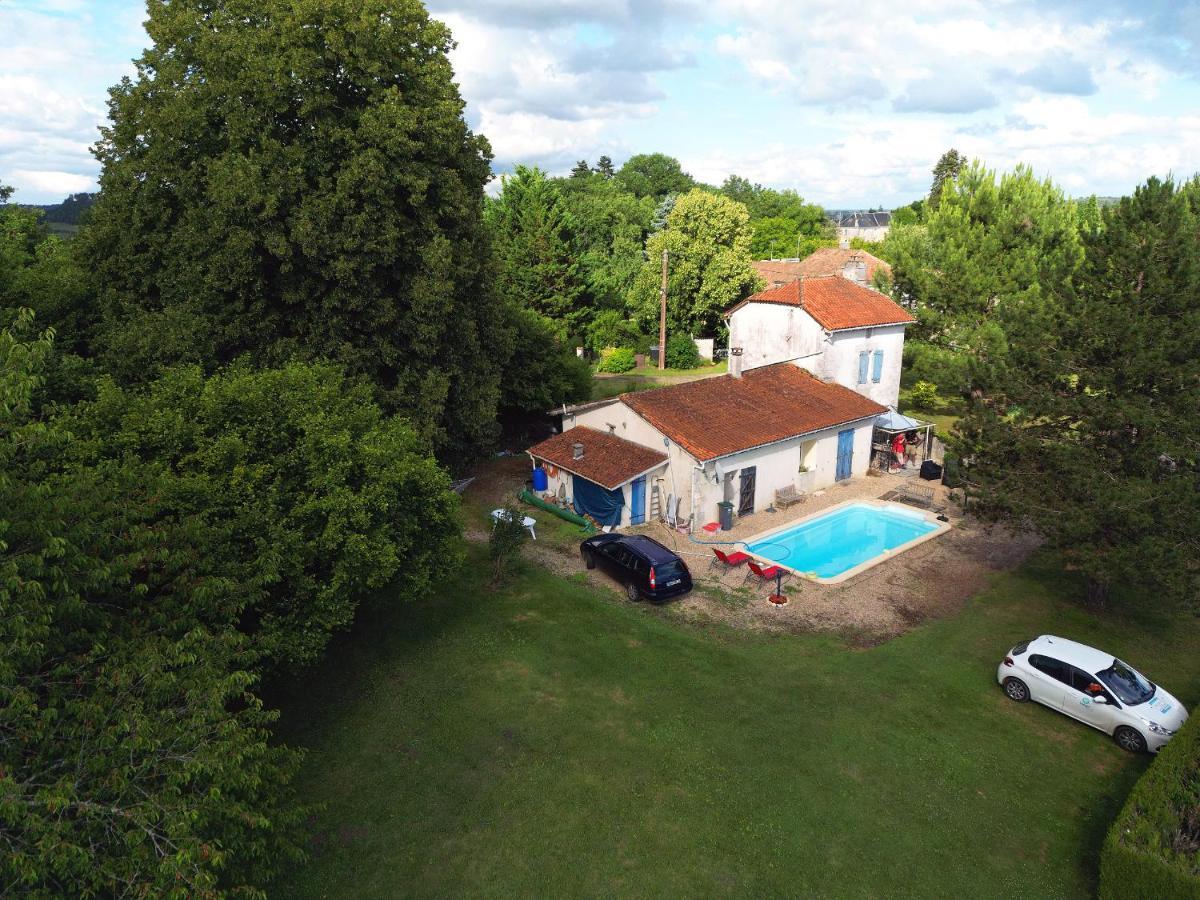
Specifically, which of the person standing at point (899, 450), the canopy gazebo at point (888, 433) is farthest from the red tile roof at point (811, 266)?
the person standing at point (899, 450)

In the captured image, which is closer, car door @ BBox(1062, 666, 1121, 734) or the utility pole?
car door @ BBox(1062, 666, 1121, 734)

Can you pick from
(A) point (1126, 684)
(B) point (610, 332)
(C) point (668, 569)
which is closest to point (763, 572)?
(C) point (668, 569)

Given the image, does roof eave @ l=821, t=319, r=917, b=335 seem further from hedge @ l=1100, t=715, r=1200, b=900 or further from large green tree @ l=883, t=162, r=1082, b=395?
hedge @ l=1100, t=715, r=1200, b=900

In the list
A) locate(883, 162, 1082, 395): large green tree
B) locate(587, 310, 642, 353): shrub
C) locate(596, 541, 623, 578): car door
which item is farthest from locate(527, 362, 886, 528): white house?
locate(587, 310, 642, 353): shrub

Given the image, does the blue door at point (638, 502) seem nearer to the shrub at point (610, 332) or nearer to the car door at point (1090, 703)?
the car door at point (1090, 703)

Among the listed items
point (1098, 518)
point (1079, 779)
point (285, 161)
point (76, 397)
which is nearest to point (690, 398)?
point (1098, 518)

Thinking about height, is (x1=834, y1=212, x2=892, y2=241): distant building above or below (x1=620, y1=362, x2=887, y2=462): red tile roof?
above
